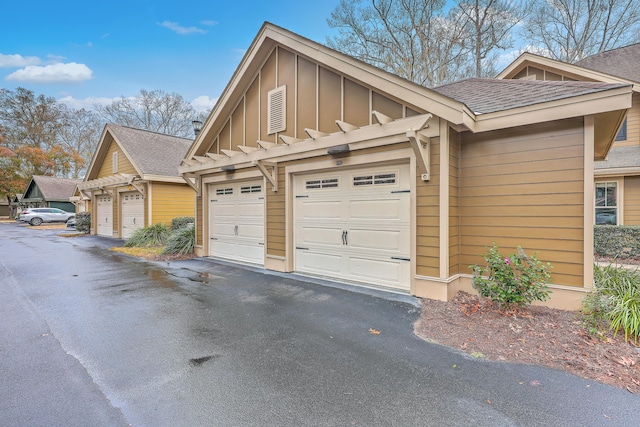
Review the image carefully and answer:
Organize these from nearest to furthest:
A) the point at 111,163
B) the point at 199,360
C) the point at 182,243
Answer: the point at 199,360 → the point at 182,243 → the point at 111,163

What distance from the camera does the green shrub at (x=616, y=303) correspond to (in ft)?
11.3

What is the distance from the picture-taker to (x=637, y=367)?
2.86m

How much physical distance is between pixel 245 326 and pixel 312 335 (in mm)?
957

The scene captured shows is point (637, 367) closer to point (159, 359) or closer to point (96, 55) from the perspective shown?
point (159, 359)

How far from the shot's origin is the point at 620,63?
→ 11.0 m

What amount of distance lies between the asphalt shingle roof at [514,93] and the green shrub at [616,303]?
107 inches

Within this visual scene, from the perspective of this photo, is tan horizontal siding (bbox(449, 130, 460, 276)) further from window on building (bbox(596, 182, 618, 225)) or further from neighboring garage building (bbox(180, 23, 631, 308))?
window on building (bbox(596, 182, 618, 225))

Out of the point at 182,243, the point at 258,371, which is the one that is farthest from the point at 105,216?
the point at 258,371

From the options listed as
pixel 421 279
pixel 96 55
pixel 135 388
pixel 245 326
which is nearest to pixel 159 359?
pixel 135 388

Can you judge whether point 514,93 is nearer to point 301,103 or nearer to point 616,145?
point 301,103

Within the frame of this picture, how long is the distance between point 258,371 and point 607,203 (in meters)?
11.7

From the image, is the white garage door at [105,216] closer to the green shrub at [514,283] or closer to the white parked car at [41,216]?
the white parked car at [41,216]

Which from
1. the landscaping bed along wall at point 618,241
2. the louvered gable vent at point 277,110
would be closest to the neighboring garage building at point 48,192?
the louvered gable vent at point 277,110

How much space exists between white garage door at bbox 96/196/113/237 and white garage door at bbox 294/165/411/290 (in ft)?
44.8
